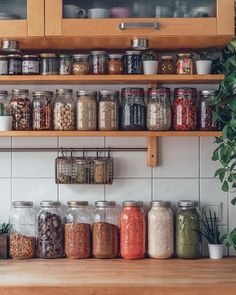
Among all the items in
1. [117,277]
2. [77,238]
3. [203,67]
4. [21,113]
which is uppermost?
[203,67]

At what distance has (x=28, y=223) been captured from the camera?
2990 millimetres

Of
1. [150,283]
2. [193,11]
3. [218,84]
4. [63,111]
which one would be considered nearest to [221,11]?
[193,11]

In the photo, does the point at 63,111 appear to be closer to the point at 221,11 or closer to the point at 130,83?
the point at 130,83

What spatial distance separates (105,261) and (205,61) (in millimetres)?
927

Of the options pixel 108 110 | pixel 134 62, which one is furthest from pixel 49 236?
pixel 134 62

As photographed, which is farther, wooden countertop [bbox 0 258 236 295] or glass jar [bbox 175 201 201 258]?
glass jar [bbox 175 201 201 258]

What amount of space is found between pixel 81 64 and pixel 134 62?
0.73 feet

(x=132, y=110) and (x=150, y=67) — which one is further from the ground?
(x=150, y=67)

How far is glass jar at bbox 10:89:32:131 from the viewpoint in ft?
9.55

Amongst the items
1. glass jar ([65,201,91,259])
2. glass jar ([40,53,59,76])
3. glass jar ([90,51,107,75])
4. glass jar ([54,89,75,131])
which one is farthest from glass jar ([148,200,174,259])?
glass jar ([40,53,59,76])

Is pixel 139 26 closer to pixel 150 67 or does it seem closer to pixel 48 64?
pixel 150 67

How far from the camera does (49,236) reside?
292 cm

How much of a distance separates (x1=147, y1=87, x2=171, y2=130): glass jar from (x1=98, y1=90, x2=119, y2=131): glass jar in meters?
0.14

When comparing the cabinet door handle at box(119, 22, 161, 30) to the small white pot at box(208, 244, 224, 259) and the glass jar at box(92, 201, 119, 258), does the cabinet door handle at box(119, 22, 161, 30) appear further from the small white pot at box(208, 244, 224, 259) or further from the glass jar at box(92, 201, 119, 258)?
the small white pot at box(208, 244, 224, 259)
